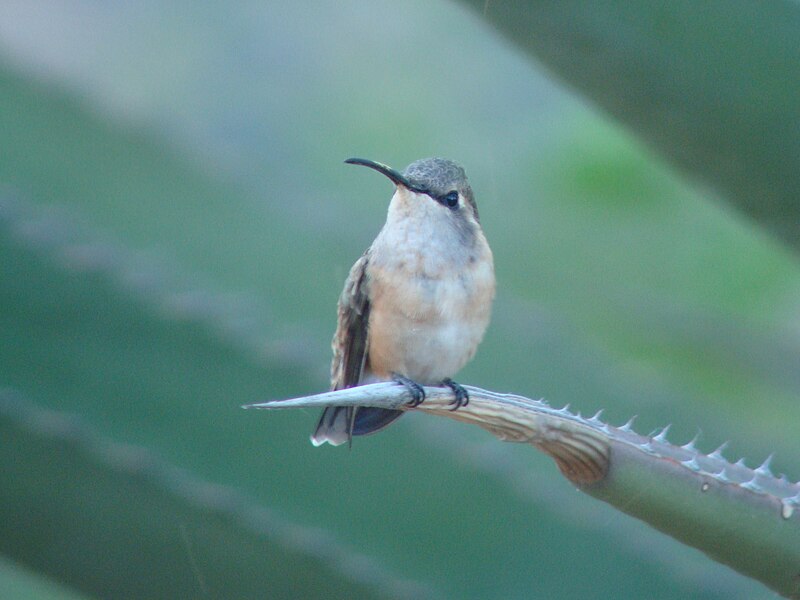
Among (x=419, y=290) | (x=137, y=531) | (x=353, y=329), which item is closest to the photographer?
(x=137, y=531)

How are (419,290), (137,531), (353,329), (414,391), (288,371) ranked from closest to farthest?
(414,391) → (137,531) → (288,371) → (419,290) → (353,329)

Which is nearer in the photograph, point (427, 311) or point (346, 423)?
point (346, 423)

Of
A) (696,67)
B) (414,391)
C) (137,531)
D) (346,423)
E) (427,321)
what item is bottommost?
(137,531)

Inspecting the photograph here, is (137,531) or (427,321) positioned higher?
(427,321)

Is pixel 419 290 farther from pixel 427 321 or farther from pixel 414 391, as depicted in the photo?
pixel 414 391

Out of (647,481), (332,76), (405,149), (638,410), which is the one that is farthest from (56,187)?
(332,76)

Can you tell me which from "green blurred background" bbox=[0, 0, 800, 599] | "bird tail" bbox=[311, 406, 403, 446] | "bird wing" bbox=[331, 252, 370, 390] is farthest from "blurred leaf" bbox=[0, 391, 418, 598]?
"bird wing" bbox=[331, 252, 370, 390]

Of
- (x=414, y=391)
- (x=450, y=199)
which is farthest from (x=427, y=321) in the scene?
(x=414, y=391)
